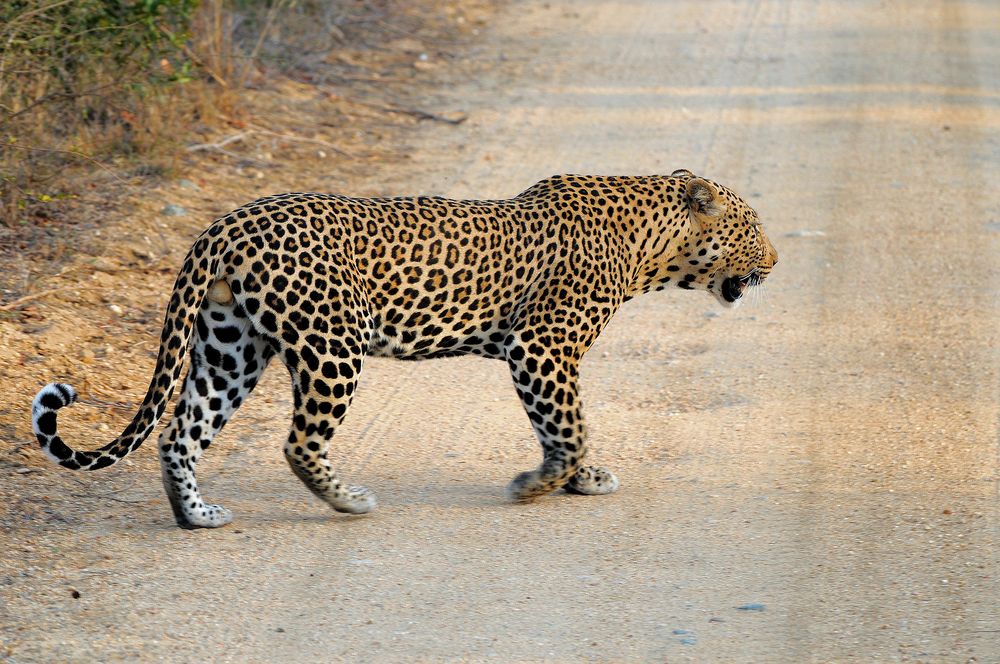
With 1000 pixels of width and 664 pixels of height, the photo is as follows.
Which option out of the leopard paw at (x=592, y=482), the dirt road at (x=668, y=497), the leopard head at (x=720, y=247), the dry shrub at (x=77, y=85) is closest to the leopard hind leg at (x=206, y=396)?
the dirt road at (x=668, y=497)

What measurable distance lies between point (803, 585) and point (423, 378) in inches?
113

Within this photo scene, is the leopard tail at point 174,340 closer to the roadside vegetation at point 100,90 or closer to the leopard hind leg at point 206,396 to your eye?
the leopard hind leg at point 206,396

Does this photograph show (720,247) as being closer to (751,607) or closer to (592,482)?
(592,482)

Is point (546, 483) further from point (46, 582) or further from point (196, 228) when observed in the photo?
point (196, 228)

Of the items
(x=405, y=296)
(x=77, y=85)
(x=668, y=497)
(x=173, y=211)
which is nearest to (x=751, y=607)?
(x=668, y=497)

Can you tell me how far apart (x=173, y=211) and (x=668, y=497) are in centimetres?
455

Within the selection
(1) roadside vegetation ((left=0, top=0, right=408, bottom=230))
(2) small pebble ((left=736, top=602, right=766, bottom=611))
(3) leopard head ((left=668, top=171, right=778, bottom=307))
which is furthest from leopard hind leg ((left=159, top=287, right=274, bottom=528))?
(1) roadside vegetation ((left=0, top=0, right=408, bottom=230))

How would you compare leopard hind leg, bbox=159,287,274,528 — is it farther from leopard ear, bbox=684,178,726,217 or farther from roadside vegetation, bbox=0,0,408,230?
roadside vegetation, bbox=0,0,408,230

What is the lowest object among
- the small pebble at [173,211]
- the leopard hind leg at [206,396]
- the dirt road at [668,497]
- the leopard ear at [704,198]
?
the dirt road at [668,497]

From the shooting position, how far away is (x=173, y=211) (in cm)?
892

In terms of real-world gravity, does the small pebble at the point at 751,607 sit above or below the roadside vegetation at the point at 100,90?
below

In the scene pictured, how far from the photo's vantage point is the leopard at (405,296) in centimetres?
513

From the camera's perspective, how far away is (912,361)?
7359 millimetres

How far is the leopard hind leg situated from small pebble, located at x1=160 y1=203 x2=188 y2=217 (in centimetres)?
368
